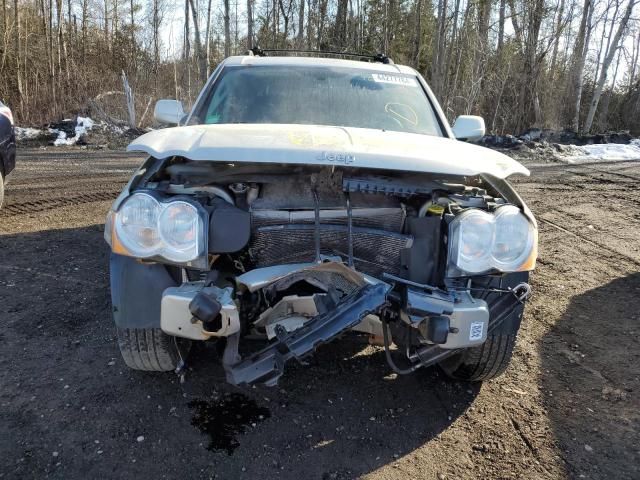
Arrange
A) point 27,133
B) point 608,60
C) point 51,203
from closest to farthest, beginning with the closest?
point 51,203 < point 27,133 < point 608,60

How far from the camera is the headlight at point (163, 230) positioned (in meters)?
2.17

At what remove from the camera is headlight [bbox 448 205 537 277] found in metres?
2.26

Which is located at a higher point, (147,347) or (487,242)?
(487,242)

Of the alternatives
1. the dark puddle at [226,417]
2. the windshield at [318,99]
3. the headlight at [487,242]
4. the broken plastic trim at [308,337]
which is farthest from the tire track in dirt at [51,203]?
the headlight at [487,242]

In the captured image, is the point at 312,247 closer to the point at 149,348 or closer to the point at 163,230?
the point at 163,230

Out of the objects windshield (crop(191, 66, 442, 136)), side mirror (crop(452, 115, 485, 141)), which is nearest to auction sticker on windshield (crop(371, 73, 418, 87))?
windshield (crop(191, 66, 442, 136))

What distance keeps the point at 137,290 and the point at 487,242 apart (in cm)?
163

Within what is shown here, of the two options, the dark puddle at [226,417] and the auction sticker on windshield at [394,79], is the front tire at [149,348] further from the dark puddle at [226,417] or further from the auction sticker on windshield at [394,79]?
the auction sticker on windshield at [394,79]

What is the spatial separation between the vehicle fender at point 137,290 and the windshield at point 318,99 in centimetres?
144

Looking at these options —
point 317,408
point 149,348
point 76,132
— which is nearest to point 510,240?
point 317,408

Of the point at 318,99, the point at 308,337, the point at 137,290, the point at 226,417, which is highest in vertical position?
the point at 318,99

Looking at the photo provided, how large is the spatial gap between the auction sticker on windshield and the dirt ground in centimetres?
204

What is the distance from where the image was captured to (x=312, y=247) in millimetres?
2438

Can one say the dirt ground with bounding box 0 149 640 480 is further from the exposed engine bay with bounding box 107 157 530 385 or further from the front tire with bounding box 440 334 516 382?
the exposed engine bay with bounding box 107 157 530 385
